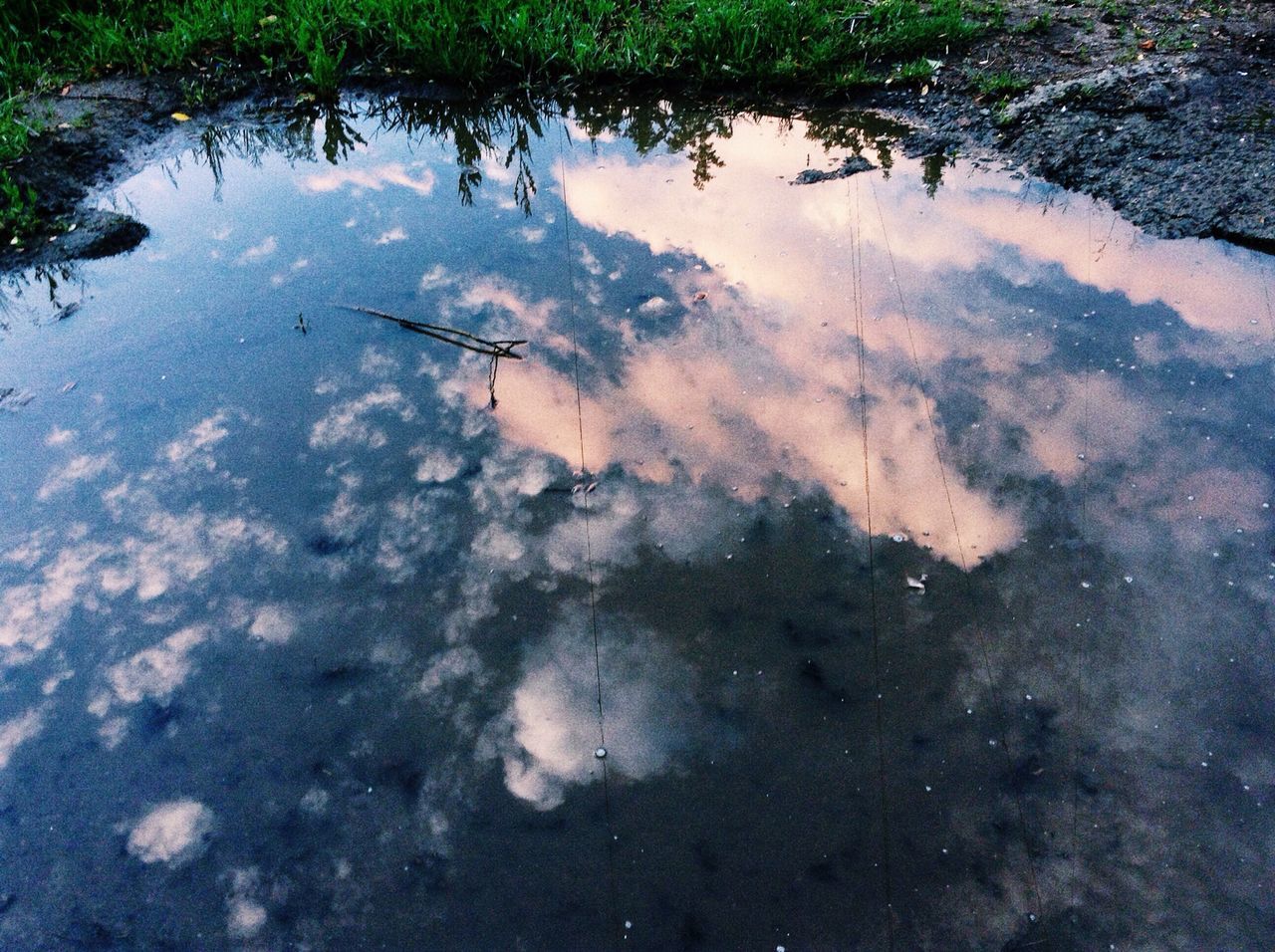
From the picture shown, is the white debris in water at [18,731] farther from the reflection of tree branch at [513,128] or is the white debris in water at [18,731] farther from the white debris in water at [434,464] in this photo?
the reflection of tree branch at [513,128]

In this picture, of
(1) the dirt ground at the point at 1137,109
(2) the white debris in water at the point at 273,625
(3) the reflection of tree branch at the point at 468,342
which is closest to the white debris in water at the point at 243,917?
(2) the white debris in water at the point at 273,625

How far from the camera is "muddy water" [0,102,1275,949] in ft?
6.83

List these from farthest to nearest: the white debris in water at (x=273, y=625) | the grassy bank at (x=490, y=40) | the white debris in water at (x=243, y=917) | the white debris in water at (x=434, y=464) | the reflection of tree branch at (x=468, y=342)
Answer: the grassy bank at (x=490, y=40) < the reflection of tree branch at (x=468, y=342) < the white debris in water at (x=434, y=464) < the white debris in water at (x=273, y=625) < the white debris in water at (x=243, y=917)

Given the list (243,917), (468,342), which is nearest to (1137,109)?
(468,342)

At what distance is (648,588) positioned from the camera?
268 cm

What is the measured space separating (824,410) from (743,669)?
1.24m

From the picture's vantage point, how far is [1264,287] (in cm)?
363

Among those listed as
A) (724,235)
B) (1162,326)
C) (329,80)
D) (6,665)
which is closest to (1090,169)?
(1162,326)

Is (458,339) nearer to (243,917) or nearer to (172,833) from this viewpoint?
(172,833)

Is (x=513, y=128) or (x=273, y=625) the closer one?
(x=273, y=625)

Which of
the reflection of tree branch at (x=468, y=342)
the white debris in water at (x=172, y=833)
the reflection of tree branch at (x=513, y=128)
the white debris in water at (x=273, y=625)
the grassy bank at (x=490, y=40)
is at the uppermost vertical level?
the grassy bank at (x=490, y=40)

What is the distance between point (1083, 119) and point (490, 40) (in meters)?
3.93

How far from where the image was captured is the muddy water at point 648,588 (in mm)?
2082

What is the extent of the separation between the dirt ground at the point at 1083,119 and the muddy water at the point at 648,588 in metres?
0.33
